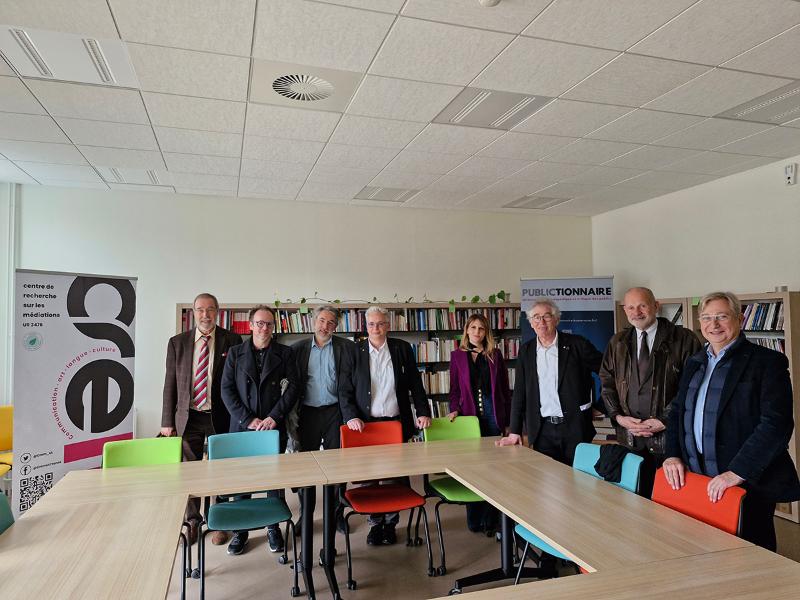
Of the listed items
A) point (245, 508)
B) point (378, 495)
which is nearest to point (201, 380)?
point (245, 508)

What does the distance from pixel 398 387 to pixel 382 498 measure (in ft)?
2.95

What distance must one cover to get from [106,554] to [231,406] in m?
1.87

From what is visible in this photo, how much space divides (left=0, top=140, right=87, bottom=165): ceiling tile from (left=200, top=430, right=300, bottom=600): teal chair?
9.16 feet

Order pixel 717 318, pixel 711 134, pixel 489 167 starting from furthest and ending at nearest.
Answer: pixel 489 167 < pixel 711 134 < pixel 717 318

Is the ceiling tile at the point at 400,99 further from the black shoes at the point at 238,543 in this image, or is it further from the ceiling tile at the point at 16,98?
the black shoes at the point at 238,543

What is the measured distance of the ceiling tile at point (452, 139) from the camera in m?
3.86

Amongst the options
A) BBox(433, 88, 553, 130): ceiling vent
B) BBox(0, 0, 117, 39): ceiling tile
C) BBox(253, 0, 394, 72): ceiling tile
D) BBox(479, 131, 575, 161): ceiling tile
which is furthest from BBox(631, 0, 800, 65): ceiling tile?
BBox(0, 0, 117, 39): ceiling tile

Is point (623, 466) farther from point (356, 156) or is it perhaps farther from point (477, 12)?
point (356, 156)

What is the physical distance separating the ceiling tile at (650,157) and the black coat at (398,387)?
2626 mm

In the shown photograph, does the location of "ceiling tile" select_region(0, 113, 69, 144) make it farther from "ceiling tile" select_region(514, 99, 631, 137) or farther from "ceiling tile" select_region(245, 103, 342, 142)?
"ceiling tile" select_region(514, 99, 631, 137)

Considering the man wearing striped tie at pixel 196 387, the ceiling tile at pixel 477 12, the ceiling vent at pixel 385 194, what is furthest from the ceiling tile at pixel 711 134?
the man wearing striped tie at pixel 196 387

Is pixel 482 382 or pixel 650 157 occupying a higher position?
pixel 650 157

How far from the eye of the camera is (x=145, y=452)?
3.10 meters

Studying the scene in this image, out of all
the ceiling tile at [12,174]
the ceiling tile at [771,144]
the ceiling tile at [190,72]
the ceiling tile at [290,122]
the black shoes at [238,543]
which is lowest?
the black shoes at [238,543]
